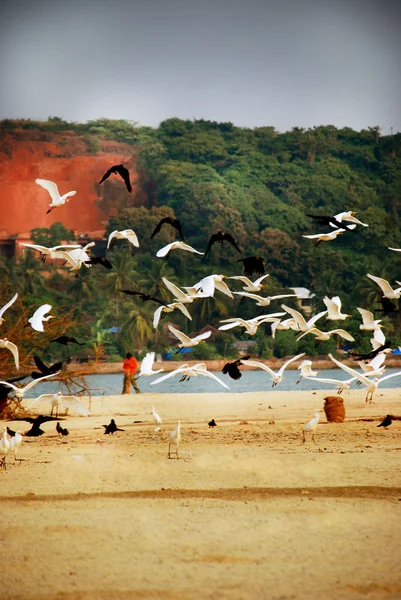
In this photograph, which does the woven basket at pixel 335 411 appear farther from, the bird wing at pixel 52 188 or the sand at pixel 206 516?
the bird wing at pixel 52 188

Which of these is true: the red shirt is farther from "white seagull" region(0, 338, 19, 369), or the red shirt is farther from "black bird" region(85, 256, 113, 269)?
"white seagull" region(0, 338, 19, 369)

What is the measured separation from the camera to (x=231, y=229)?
73.2m

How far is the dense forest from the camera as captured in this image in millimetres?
60344

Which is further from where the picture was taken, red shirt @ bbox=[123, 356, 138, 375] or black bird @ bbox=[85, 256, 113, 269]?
red shirt @ bbox=[123, 356, 138, 375]

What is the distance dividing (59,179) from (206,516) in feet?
314

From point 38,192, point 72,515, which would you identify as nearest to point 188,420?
point 72,515

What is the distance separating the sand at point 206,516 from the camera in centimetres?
772

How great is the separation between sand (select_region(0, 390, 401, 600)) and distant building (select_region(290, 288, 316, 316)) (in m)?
48.6

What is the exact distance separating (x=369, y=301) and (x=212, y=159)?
1425 inches

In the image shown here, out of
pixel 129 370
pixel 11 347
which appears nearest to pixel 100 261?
pixel 11 347

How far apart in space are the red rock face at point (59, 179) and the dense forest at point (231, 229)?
120 centimetres

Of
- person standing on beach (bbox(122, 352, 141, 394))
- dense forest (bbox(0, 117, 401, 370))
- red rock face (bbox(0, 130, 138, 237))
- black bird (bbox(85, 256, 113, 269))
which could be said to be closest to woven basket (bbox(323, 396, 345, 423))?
black bird (bbox(85, 256, 113, 269))

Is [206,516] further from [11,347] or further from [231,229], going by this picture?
[231,229]

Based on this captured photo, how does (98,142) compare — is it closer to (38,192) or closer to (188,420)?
(38,192)
